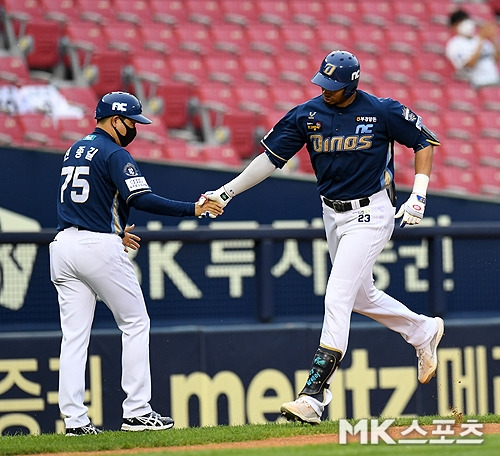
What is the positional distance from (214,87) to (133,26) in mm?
1335

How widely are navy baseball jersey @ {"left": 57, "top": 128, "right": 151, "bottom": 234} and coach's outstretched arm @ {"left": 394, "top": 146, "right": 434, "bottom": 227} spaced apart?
4.28 feet

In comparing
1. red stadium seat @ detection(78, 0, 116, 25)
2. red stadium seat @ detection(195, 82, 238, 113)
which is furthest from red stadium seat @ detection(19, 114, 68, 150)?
red stadium seat @ detection(78, 0, 116, 25)

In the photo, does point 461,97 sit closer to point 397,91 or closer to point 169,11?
point 397,91

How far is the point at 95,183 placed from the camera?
18.7ft

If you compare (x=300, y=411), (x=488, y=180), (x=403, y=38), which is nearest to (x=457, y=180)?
(x=488, y=180)

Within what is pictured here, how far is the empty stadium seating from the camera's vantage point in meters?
11.4

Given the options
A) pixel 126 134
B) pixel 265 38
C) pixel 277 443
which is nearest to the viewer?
pixel 277 443

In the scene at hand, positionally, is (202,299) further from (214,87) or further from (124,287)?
(214,87)

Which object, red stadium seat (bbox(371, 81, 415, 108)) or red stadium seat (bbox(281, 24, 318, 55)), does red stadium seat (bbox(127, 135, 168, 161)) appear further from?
red stadium seat (bbox(281, 24, 318, 55))

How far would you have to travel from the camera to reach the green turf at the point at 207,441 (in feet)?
16.1

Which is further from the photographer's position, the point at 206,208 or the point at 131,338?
the point at 206,208

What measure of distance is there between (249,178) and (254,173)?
0.15 feet

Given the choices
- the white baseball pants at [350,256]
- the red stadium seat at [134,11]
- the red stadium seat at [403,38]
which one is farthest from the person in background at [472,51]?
the white baseball pants at [350,256]

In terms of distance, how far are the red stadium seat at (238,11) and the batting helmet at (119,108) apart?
7692 millimetres
